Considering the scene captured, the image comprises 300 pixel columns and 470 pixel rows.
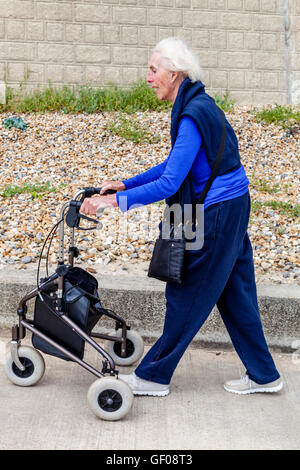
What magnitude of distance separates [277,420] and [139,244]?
2.07 metres

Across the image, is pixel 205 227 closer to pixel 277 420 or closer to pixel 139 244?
pixel 277 420

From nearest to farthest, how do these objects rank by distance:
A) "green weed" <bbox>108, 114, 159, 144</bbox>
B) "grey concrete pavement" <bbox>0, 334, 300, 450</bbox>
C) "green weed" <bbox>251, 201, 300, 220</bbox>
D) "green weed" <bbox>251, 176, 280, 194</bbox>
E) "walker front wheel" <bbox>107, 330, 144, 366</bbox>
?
"grey concrete pavement" <bbox>0, 334, 300, 450</bbox>
"walker front wheel" <bbox>107, 330, 144, 366</bbox>
"green weed" <bbox>251, 201, 300, 220</bbox>
"green weed" <bbox>251, 176, 280, 194</bbox>
"green weed" <bbox>108, 114, 159, 144</bbox>

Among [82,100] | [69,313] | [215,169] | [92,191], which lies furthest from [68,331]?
[82,100]

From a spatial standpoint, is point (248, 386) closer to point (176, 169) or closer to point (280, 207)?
point (176, 169)

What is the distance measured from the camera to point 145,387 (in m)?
3.30

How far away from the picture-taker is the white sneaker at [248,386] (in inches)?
133

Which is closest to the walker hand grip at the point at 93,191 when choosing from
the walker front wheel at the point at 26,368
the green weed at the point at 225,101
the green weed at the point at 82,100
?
the walker front wheel at the point at 26,368

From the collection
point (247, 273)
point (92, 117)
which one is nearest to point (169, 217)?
point (247, 273)

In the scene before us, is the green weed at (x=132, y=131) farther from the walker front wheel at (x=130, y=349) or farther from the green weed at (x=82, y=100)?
the walker front wheel at (x=130, y=349)

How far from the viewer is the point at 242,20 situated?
28.6 ft

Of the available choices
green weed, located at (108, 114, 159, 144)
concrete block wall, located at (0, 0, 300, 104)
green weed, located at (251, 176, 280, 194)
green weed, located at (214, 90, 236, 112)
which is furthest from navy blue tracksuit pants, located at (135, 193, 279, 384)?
concrete block wall, located at (0, 0, 300, 104)

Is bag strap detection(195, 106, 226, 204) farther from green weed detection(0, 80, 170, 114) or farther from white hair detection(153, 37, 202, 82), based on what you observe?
green weed detection(0, 80, 170, 114)

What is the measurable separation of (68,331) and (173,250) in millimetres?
676

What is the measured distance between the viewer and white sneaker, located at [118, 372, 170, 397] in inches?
130
